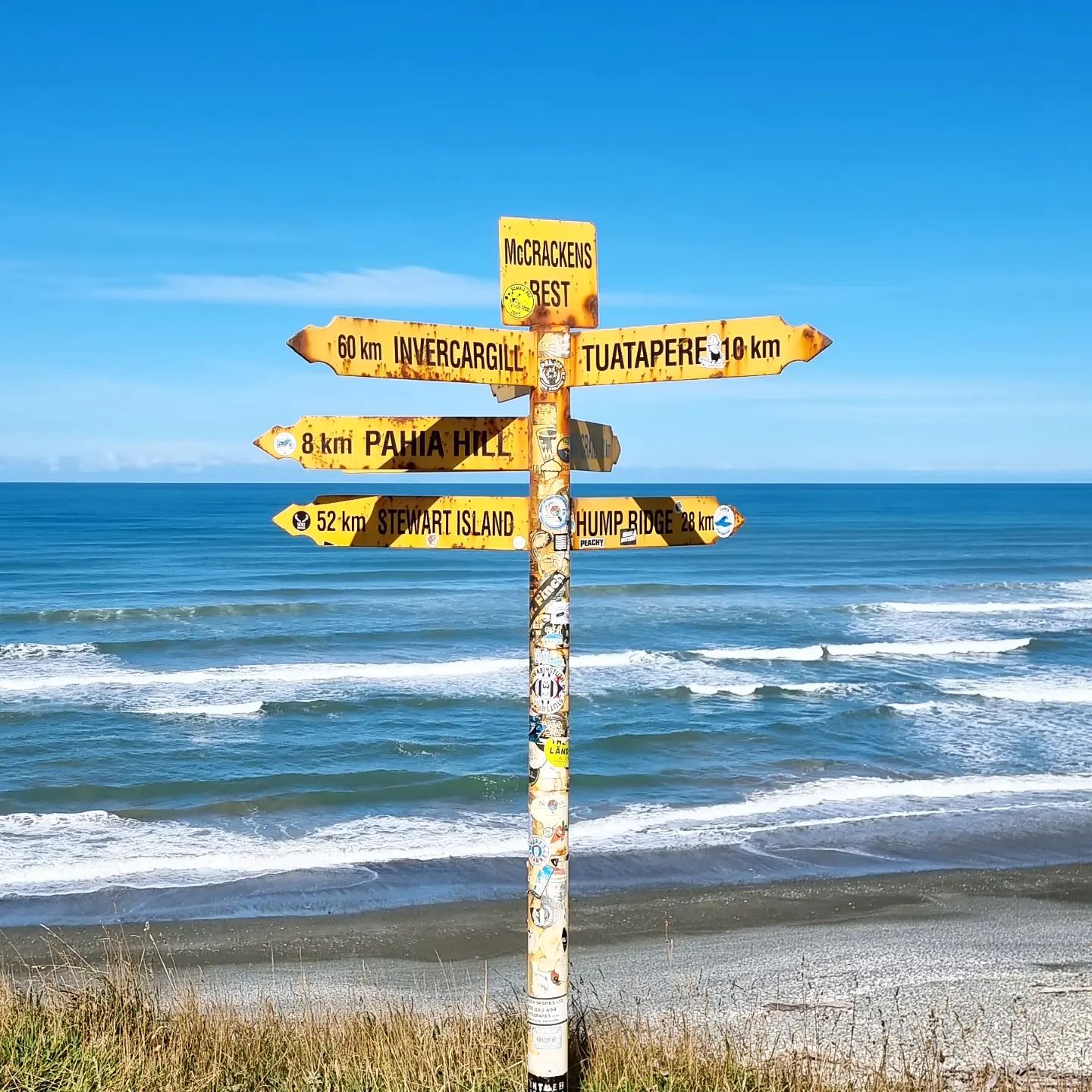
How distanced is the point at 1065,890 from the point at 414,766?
29.0ft

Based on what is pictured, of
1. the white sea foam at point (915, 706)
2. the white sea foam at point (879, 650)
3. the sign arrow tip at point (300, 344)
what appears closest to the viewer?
the sign arrow tip at point (300, 344)

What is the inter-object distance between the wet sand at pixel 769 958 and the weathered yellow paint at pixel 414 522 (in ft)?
14.7

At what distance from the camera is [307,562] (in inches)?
1981

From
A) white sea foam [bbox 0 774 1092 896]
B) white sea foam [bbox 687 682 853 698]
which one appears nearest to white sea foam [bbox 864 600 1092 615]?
white sea foam [bbox 687 682 853 698]

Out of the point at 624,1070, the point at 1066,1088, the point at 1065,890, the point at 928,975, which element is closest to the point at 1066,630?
the point at 1065,890

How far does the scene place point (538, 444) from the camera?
3797 millimetres

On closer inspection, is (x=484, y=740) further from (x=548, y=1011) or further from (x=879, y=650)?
(x=548, y=1011)

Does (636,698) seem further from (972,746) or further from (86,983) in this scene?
(86,983)

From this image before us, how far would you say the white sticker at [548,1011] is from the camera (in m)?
3.77

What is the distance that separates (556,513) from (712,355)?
30.9 inches

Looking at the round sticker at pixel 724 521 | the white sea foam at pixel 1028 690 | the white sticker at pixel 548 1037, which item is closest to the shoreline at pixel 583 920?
the white sticker at pixel 548 1037

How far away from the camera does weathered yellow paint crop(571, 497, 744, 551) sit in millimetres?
3920

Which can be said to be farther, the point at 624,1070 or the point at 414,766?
the point at 414,766

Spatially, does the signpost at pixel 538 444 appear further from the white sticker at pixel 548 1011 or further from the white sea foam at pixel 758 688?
the white sea foam at pixel 758 688
